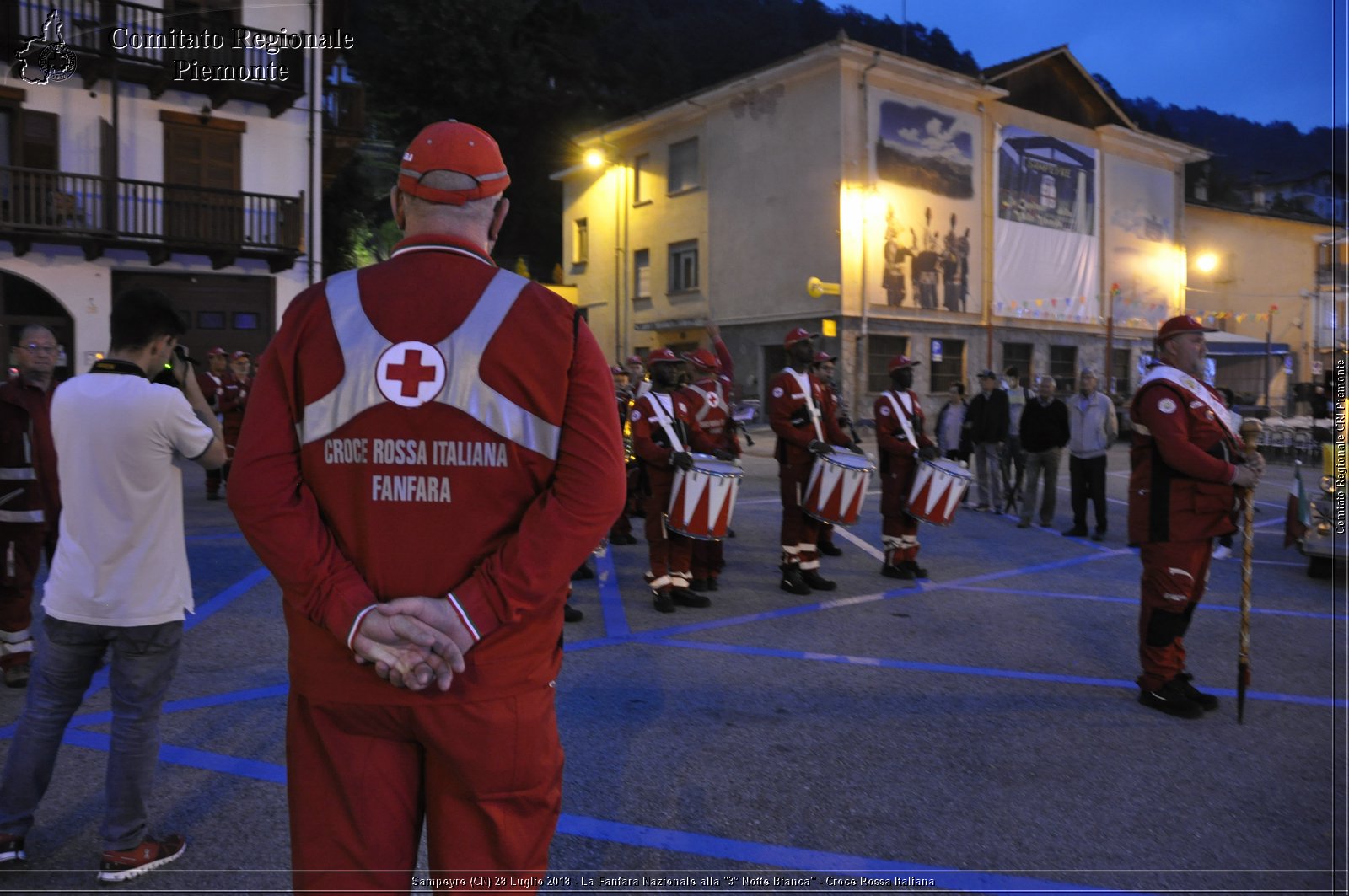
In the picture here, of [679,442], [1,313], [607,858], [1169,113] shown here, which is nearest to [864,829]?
[607,858]

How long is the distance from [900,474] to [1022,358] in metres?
23.0

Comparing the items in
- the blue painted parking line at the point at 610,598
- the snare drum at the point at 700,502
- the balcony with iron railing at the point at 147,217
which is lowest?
the blue painted parking line at the point at 610,598

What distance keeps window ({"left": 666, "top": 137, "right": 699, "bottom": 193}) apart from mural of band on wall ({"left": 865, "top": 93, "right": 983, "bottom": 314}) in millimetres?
6296

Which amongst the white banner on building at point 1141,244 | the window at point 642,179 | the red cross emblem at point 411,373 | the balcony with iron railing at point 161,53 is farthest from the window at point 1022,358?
the red cross emblem at point 411,373

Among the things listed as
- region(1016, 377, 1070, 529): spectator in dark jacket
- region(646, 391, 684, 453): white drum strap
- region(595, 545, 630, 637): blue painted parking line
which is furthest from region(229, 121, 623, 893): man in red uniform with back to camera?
region(1016, 377, 1070, 529): spectator in dark jacket

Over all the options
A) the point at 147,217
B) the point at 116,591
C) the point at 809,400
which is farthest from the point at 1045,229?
the point at 116,591

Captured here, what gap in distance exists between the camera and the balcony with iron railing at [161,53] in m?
19.1

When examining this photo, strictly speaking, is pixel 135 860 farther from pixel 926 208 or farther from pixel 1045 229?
pixel 1045 229

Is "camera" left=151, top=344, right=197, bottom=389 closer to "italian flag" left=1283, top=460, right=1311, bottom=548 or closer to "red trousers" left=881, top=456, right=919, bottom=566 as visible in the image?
"red trousers" left=881, top=456, right=919, bottom=566

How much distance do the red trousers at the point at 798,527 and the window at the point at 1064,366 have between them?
990 inches

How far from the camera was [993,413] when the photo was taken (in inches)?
514

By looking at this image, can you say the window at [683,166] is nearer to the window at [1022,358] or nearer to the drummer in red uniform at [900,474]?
the window at [1022,358]

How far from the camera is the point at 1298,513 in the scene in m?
9.38

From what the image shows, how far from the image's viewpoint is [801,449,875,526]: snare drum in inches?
305
